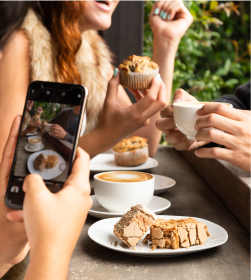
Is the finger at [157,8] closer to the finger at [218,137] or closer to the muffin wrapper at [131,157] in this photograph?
the muffin wrapper at [131,157]

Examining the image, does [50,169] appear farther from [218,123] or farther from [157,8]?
[157,8]

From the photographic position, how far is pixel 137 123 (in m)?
1.19

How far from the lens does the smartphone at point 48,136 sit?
55 centimetres

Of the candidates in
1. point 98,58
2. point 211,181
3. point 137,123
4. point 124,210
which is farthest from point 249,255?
point 98,58

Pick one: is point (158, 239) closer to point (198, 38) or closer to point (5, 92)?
point (5, 92)

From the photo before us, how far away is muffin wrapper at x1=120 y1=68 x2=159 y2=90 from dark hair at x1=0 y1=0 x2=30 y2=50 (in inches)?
20.4

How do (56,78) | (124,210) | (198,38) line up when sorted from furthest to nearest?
(198,38) < (56,78) < (124,210)

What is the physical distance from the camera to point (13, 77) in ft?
4.06

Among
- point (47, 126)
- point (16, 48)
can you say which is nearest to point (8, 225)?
point (47, 126)

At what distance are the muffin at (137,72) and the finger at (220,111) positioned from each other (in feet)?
1.24

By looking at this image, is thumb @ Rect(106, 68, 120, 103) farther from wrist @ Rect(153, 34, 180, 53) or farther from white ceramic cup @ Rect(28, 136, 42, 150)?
white ceramic cup @ Rect(28, 136, 42, 150)

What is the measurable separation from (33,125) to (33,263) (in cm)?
26

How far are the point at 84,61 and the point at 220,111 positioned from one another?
95 cm

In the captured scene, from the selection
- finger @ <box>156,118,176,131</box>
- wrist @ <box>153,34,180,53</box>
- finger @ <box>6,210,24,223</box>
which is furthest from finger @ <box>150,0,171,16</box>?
finger @ <box>6,210,24,223</box>
